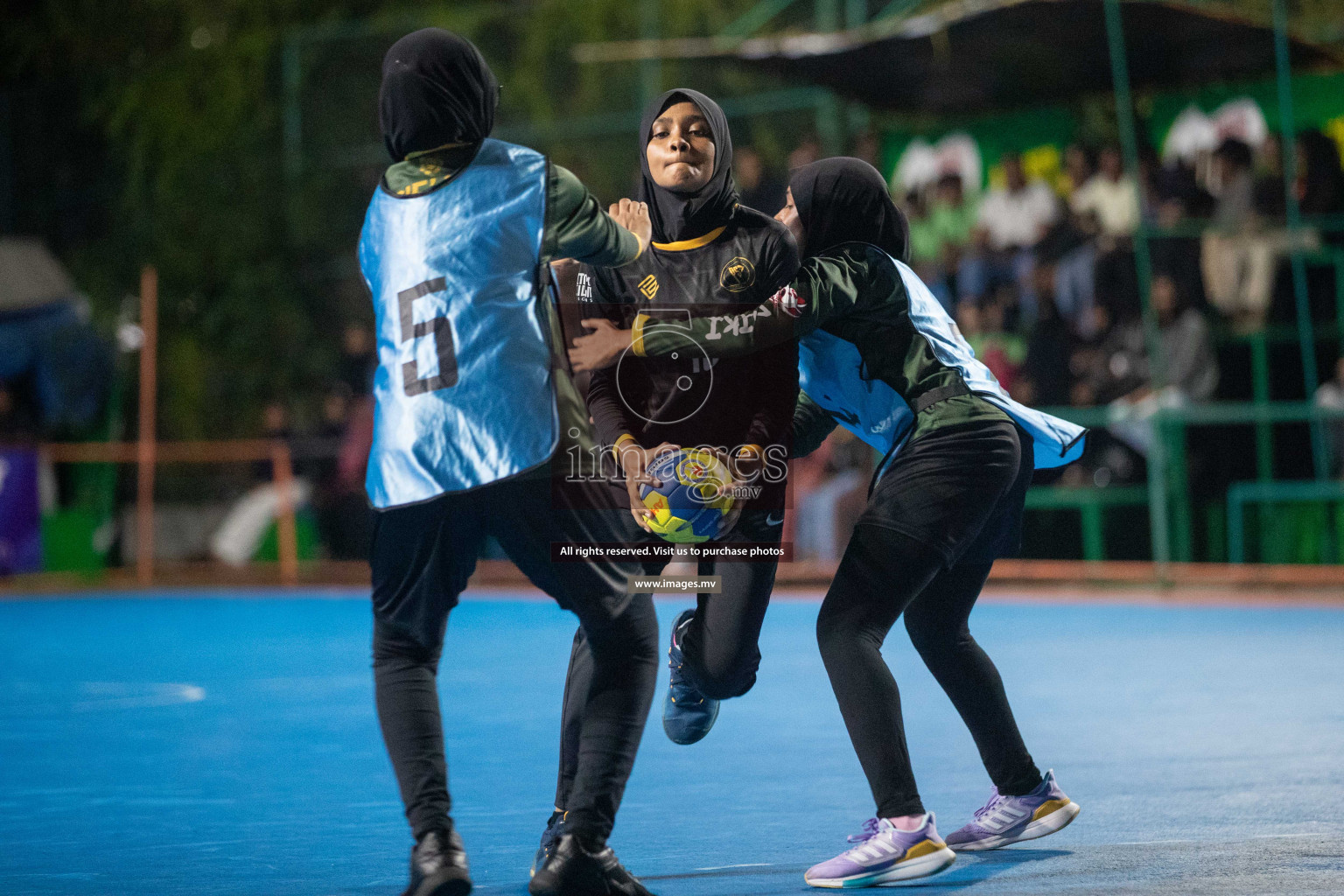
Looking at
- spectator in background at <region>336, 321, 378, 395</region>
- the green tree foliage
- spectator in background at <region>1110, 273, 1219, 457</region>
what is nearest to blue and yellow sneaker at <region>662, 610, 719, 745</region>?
spectator in background at <region>1110, 273, 1219, 457</region>

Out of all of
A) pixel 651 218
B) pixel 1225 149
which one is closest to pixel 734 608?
pixel 651 218

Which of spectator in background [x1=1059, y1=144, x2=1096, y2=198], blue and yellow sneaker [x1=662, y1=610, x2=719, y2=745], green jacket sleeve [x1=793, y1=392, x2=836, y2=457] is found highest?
spectator in background [x1=1059, y1=144, x2=1096, y2=198]

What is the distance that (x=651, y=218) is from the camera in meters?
4.13

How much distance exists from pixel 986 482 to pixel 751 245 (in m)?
0.82

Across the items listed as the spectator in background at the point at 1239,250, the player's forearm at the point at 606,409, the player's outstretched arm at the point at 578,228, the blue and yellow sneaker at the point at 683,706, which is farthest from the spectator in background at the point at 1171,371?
the player's outstretched arm at the point at 578,228

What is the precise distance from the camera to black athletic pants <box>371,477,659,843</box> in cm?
352

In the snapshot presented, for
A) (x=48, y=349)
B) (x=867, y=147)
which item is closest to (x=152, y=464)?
(x=48, y=349)

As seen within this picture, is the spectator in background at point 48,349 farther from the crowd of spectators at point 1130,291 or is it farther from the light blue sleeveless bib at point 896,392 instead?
the light blue sleeveless bib at point 896,392

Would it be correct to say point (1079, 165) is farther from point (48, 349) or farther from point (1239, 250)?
point (48, 349)

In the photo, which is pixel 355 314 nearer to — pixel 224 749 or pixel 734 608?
pixel 224 749

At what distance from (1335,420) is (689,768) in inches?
310

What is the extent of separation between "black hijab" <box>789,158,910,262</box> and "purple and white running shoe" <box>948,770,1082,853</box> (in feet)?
4.94

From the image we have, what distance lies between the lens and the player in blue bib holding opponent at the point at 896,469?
3916 mm

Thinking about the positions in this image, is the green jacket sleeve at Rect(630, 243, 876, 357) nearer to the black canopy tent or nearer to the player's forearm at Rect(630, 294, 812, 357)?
the player's forearm at Rect(630, 294, 812, 357)
